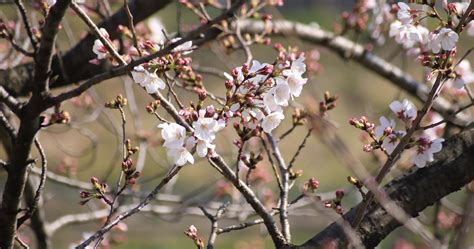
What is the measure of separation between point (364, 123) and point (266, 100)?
29 centimetres

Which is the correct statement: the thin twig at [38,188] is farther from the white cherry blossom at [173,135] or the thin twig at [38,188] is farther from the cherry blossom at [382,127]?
the cherry blossom at [382,127]

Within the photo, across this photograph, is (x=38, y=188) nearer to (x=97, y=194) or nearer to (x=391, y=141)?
(x=97, y=194)

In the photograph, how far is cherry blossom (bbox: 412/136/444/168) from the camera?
1.71m

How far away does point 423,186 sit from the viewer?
179 centimetres

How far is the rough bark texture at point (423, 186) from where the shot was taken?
1.74 meters

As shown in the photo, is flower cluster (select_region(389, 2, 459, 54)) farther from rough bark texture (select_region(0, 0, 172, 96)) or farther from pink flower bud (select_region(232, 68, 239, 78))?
rough bark texture (select_region(0, 0, 172, 96))

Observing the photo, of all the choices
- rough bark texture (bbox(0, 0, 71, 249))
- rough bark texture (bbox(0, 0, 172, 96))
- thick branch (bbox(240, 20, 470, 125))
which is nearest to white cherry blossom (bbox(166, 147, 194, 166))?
rough bark texture (bbox(0, 0, 71, 249))

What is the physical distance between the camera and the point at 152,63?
1.61m

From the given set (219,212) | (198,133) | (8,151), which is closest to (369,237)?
(219,212)

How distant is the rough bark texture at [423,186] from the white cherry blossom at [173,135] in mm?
452

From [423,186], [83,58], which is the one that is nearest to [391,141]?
[423,186]

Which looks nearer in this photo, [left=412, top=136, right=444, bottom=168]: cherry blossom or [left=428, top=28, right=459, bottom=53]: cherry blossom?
[left=428, top=28, right=459, bottom=53]: cherry blossom

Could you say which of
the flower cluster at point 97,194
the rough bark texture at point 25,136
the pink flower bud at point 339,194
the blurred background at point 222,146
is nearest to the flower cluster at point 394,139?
the pink flower bud at point 339,194

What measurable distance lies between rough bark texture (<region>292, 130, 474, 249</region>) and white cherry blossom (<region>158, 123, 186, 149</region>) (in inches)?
17.8
